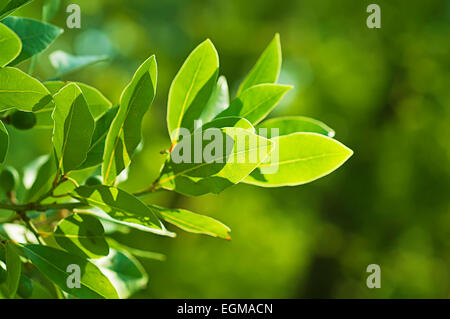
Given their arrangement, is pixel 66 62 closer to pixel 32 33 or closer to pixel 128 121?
pixel 32 33

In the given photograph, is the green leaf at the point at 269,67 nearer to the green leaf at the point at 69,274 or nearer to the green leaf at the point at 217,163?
the green leaf at the point at 217,163

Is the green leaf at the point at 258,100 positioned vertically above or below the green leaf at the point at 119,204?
above

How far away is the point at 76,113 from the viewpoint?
54 centimetres

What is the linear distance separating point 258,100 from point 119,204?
0.20 m

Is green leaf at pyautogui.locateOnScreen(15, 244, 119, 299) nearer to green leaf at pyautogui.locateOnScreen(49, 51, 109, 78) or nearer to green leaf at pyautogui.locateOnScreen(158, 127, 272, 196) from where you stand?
green leaf at pyautogui.locateOnScreen(158, 127, 272, 196)

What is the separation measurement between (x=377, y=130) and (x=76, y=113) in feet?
15.9

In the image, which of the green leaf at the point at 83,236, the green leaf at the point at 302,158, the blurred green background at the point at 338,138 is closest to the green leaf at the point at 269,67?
the green leaf at the point at 302,158

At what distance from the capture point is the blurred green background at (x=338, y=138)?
4.50 m

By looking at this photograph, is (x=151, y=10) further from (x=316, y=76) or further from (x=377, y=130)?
(x=377, y=130)

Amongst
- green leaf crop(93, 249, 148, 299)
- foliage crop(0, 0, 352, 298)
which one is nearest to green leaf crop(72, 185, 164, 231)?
Answer: foliage crop(0, 0, 352, 298)

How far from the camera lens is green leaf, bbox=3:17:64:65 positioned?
644mm

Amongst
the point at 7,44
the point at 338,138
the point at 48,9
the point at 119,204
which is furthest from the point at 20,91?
the point at 338,138

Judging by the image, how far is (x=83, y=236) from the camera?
0.61m

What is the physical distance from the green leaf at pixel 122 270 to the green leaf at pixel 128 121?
207 millimetres
